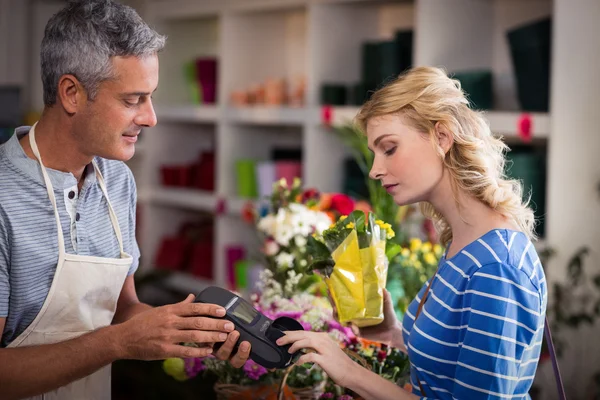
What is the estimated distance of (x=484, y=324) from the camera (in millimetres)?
1519

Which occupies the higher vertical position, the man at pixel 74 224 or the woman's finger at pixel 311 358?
the man at pixel 74 224

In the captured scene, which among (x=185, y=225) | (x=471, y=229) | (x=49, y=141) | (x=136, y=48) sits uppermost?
(x=136, y=48)

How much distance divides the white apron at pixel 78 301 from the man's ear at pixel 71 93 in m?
0.12

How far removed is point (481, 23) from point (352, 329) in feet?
7.66

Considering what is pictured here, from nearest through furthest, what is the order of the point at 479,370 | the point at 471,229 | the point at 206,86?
the point at 479,370 < the point at 471,229 < the point at 206,86

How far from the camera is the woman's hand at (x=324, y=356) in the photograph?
1.63 metres

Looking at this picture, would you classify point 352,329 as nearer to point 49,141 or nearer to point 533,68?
point 49,141

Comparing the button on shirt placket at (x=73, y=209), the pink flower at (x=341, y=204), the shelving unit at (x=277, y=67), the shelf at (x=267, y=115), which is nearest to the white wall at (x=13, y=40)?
the shelving unit at (x=277, y=67)

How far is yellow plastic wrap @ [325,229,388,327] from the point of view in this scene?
1.82m

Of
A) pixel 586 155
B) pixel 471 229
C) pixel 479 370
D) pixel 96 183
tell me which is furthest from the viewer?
pixel 586 155

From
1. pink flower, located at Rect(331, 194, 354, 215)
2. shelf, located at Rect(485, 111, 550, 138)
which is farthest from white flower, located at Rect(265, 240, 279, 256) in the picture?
shelf, located at Rect(485, 111, 550, 138)

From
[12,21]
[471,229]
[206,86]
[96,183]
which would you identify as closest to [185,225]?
[206,86]

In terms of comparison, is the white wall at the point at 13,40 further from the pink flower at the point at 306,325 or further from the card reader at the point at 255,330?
the card reader at the point at 255,330

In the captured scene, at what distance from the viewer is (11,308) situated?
168cm
